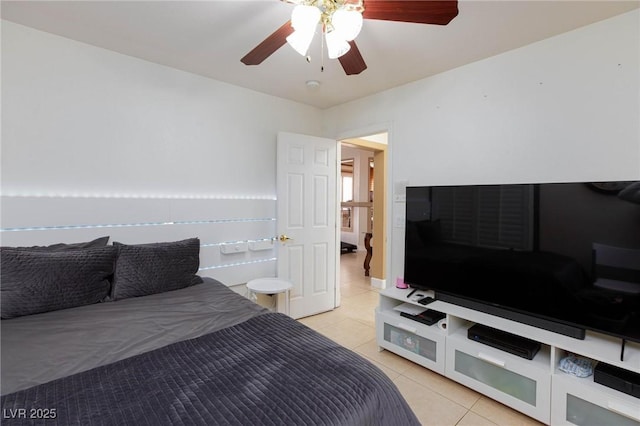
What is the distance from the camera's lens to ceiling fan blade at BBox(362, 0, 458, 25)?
130 cm

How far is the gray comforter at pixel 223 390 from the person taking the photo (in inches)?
37.4

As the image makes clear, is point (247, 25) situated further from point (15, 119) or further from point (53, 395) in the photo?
point (53, 395)

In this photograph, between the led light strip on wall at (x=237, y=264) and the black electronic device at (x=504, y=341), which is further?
the led light strip on wall at (x=237, y=264)

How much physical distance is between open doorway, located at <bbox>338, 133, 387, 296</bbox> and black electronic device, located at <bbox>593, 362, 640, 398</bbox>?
2896mm

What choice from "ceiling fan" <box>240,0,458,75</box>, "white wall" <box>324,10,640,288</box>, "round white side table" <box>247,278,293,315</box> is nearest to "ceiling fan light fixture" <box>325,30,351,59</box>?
"ceiling fan" <box>240,0,458,75</box>

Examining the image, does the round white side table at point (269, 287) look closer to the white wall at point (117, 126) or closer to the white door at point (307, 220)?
the white door at point (307, 220)

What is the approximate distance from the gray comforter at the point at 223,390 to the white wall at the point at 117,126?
1.52 m

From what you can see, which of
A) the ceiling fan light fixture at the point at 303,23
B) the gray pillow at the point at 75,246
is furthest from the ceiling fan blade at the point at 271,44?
the gray pillow at the point at 75,246

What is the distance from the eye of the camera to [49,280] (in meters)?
1.75

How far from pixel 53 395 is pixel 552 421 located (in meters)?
2.44

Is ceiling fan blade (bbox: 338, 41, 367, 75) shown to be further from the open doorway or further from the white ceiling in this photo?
the open doorway

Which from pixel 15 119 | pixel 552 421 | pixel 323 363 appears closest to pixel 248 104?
pixel 15 119

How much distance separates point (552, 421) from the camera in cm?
178

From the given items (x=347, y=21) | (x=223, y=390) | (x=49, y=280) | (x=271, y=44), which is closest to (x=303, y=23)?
(x=347, y=21)
